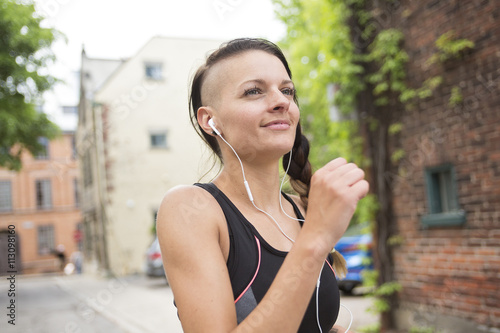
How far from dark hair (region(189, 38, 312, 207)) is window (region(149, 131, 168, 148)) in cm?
433

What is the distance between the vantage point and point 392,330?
5141 millimetres

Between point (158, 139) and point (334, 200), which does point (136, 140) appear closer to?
point (158, 139)

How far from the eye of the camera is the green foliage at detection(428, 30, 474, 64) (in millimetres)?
4109

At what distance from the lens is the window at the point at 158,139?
5886mm

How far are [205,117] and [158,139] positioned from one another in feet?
17.6

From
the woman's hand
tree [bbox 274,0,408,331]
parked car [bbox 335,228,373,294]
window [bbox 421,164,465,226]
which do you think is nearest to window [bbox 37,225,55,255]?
parked car [bbox 335,228,373,294]

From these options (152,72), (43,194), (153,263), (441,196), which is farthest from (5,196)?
(441,196)

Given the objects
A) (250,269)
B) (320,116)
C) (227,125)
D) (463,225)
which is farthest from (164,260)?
(320,116)

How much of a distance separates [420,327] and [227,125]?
14.8 ft

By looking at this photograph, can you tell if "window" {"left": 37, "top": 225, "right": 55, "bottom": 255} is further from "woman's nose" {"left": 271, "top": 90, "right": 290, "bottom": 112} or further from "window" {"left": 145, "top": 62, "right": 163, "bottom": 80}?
"woman's nose" {"left": 271, "top": 90, "right": 290, "bottom": 112}

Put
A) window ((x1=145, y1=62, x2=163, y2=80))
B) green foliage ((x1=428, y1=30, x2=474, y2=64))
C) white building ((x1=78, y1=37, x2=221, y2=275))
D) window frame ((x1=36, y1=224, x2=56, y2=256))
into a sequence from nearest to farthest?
white building ((x1=78, y1=37, x2=221, y2=275)) < green foliage ((x1=428, y1=30, x2=474, y2=64)) < window ((x1=145, y1=62, x2=163, y2=80)) < window frame ((x1=36, y1=224, x2=56, y2=256))

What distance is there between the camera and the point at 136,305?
944cm

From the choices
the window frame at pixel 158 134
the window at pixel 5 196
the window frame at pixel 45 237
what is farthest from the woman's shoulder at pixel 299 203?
the window frame at pixel 45 237

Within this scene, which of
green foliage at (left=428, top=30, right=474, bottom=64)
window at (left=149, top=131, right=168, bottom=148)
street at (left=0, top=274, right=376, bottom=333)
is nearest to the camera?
green foliage at (left=428, top=30, right=474, bottom=64)
